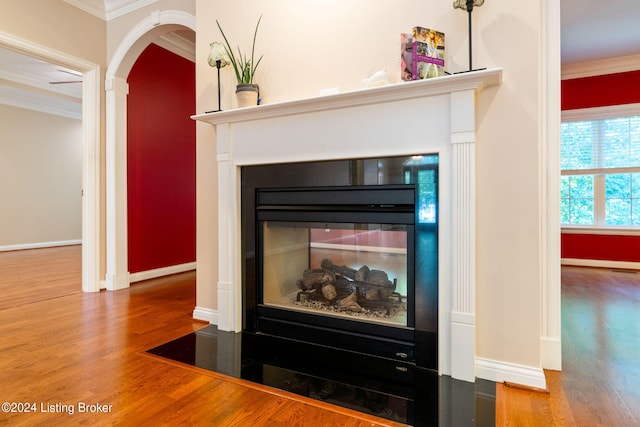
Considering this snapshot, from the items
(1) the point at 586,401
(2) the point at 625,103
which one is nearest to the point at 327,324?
(1) the point at 586,401

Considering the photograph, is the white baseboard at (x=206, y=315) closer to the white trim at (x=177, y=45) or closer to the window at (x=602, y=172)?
the white trim at (x=177, y=45)

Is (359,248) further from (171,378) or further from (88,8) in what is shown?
(88,8)

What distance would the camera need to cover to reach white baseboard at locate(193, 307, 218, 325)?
2.57 metres

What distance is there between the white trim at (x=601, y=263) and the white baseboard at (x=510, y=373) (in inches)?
159

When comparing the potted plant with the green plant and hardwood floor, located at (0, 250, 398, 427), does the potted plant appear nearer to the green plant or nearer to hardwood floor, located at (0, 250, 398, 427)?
the green plant

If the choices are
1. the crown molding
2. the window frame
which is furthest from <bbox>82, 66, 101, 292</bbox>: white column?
the window frame

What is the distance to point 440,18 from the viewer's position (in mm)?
1854

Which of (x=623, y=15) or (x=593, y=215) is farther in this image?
(x=593, y=215)

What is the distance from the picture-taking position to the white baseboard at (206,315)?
2568 mm

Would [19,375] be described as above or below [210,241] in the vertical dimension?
below

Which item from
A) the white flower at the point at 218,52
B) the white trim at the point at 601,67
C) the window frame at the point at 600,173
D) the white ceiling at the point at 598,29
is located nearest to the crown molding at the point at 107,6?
the white flower at the point at 218,52

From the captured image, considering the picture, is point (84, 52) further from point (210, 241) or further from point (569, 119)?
point (569, 119)

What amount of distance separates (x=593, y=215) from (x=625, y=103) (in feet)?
4.88

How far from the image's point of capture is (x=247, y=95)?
2.27 meters
